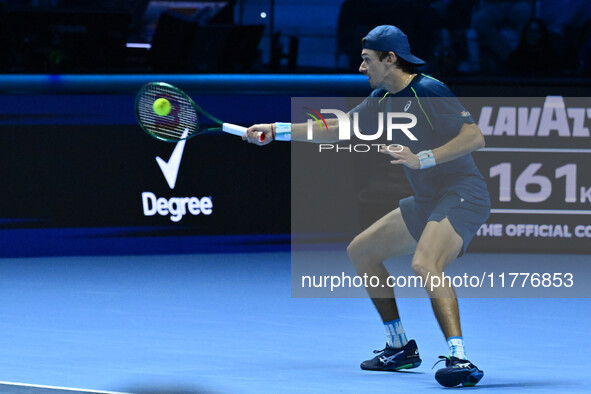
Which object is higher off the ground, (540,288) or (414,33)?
(414,33)

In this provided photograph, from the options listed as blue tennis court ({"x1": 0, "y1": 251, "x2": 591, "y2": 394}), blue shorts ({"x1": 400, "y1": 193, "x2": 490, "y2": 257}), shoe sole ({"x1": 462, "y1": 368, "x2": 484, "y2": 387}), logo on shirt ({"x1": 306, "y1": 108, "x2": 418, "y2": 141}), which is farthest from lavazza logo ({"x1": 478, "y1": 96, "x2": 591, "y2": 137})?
shoe sole ({"x1": 462, "y1": 368, "x2": 484, "y2": 387})

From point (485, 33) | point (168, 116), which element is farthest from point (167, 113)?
point (485, 33)

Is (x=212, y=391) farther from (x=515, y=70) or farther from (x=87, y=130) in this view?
(x=515, y=70)

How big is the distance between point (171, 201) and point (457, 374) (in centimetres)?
444

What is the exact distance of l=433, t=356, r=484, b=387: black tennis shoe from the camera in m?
4.84

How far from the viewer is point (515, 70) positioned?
9.48 meters

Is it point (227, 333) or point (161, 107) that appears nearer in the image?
point (161, 107)

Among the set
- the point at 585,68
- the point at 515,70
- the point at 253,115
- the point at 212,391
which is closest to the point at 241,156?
the point at 253,115

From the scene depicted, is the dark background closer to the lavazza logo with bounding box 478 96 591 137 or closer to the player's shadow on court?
the lavazza logo with bounding box 478 96 591 137

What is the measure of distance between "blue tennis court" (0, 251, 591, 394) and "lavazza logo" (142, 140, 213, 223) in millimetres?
397

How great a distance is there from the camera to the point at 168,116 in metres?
5.84

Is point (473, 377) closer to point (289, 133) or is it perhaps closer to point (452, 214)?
point (452, 214)

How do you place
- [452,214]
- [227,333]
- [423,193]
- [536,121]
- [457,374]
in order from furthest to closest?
1. [536,121]
2. [227,333]
3. [423,193]
4. [452,214]
5. [457,374]

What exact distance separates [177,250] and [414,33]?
8.59 feet
